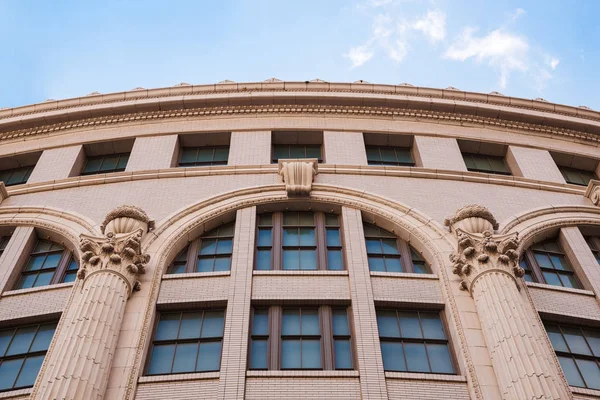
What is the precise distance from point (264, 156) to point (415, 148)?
5926mm

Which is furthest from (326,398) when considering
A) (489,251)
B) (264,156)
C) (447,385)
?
(264,156)

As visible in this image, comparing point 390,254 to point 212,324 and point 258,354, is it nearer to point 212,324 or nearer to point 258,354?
point 258,354

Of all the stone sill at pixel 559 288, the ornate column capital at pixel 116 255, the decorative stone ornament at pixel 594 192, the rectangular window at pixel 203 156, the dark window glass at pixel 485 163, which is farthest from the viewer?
the dark window glass at pixel 485 163

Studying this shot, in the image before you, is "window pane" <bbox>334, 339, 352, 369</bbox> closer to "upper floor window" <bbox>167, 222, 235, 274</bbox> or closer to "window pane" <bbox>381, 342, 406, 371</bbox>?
"window pane" <bbox>381, 342, 406, 371</bbox>

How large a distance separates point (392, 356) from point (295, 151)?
37.1 ft

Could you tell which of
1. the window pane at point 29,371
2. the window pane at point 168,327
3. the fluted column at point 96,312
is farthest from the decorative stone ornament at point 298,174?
the window pane at point 29,371

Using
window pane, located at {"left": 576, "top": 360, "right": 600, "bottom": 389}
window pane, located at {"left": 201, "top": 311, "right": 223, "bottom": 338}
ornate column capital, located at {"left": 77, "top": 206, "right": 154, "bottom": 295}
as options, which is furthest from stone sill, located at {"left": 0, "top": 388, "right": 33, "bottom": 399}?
window pane, located at {"left": 576, "top": 360, "right": 600, "bottom": 389}

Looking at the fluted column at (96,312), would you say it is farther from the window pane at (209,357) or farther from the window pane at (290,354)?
the window pane at (290,354)

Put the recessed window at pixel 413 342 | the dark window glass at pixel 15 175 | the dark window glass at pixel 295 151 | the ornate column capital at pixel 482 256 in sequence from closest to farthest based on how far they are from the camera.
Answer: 1. the recessed window at pixel 413 342
2. the ornate column capital at pixel 482 256
3. the dark window glass at pixel 295 151
4. the dark window glass at pixel 15 175

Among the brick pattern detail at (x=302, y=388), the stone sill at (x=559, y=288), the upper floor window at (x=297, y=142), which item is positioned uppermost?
the upper floor window at (x=297, y=142)

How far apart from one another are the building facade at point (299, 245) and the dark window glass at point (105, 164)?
0.09 m

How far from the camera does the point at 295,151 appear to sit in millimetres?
26406

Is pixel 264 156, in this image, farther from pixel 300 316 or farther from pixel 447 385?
pixel 447 385

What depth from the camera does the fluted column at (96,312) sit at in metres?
14.6
